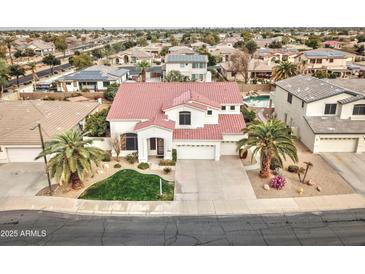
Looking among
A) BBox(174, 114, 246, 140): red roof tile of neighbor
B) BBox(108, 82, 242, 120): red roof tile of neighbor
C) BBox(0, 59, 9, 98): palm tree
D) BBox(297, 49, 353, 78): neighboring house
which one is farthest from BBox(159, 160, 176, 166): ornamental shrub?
BBox(297, 49, 353, 78): neighboring house

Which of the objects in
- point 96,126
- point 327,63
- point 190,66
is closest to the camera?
point 96,126

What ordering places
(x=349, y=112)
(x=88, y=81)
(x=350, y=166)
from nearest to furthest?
(x=350, y=166), (x=349, y=112), (x=88, y=81)

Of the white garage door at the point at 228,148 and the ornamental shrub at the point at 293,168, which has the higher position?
the white garage door at the point at 228,148

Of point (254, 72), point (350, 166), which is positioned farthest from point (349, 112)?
point (254, 72)

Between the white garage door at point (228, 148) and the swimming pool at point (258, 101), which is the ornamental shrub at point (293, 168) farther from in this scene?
the swimming pool at point (258, 101)

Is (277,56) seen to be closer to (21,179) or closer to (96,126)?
(96,126)

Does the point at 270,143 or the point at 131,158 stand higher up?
the point at 270,143

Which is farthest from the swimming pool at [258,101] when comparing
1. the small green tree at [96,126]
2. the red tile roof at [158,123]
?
the small green tree at [96,126]

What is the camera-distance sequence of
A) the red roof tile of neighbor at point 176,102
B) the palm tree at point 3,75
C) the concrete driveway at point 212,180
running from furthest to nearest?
1. the palm tree at point 3,75
2. the red roof tile of neighbor at point 176,102
3. the concrete driveway at point 212,180
